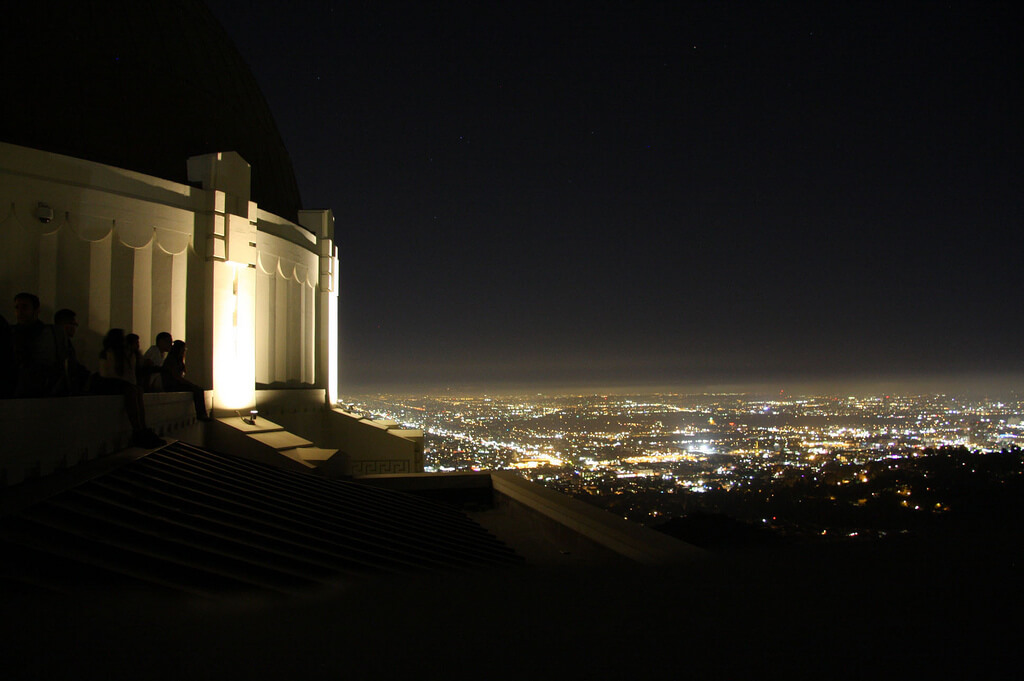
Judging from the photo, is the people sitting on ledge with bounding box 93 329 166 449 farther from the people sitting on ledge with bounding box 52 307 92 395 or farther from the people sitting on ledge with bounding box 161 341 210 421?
the people sitting on ledge with bounding box 161 341 210 421

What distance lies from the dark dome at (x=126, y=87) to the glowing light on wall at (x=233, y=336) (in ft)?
7.14

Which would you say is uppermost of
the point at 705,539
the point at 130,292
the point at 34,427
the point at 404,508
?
the point at 130,292

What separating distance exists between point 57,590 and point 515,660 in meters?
1.70

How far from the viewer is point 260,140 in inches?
508

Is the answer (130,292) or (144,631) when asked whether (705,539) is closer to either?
(144,631)

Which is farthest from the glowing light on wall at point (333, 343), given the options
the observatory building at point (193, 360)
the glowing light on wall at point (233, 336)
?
the glowing light on wall at point (233, 336)

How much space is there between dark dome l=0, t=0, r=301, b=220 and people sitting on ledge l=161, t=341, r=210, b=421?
3.36m

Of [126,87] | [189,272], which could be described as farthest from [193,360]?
[126,87]

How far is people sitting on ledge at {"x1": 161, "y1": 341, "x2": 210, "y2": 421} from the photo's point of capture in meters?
7.65

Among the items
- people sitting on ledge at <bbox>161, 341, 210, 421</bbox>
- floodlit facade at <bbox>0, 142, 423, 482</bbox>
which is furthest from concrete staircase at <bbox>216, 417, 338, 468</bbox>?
people sitting on ledge at <bbox>161, 341, 210, 421</bbox>

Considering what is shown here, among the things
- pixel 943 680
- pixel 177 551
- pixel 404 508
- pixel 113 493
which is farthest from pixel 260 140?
pixel 943 680

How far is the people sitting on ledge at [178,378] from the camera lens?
7652 mm

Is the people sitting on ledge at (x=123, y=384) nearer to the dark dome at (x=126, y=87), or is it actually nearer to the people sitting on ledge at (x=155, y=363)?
the people sitting on ledge at (x=155, y=363)

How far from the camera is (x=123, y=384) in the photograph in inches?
213
